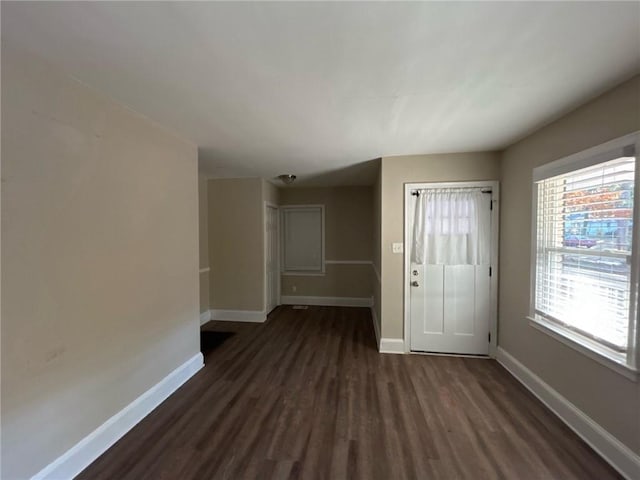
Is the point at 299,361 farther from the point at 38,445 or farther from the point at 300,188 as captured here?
the point at 300,188

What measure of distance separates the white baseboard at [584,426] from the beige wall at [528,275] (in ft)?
0.15

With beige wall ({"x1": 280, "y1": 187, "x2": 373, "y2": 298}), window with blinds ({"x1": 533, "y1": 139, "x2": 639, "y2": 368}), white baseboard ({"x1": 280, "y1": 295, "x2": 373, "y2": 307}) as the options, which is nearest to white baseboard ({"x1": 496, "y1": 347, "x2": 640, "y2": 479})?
window with blinds ({"x1": 533, "y1": 139, "x2": 639, "y2": 368})

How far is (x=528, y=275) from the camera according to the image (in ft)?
8.52

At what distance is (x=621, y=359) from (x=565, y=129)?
1674 millimetres

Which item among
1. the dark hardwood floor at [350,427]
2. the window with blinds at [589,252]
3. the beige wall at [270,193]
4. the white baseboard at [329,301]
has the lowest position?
the dark hardwood floor at [350,427]

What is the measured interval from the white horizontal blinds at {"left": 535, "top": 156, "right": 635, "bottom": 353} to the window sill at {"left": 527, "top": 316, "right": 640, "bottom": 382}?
0.06m

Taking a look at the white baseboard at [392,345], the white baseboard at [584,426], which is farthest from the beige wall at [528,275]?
the white baseboard at [392,345]

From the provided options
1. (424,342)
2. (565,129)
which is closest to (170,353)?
(424,342)

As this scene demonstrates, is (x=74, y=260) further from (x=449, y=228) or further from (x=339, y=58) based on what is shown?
(x=449, y=228)

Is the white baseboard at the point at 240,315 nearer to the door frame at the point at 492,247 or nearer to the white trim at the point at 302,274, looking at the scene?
the white trim at the point at 302,274

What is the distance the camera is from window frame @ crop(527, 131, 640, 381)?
1593mm

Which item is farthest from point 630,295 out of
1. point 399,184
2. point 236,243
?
point 236,243

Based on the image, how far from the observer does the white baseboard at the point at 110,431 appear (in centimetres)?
156

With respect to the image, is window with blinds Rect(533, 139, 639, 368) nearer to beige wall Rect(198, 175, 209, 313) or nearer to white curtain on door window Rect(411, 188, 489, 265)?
white curtain on door window Rect(411, 188, 489, 265)
